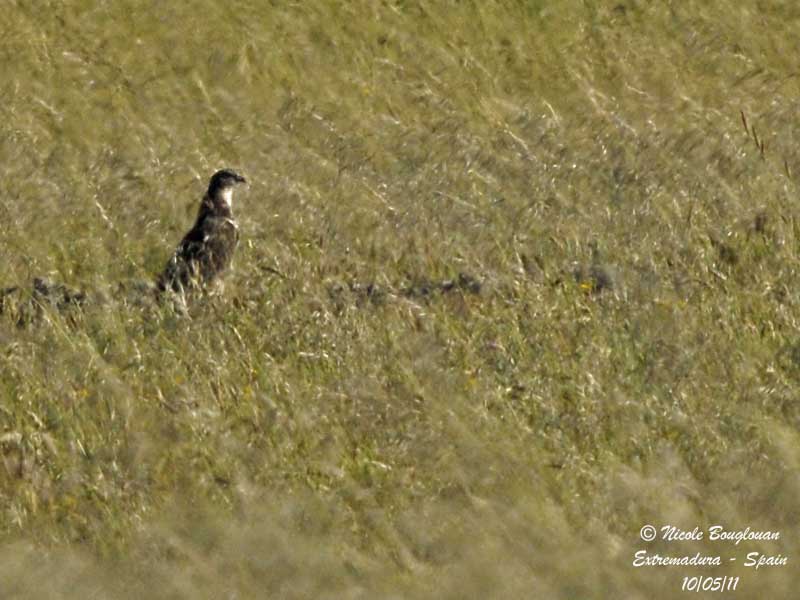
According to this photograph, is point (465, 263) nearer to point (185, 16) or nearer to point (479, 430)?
point (479, 430)

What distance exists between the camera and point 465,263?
28.3ft

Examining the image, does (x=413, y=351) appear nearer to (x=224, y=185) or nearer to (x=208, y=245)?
(x=208, y=245)

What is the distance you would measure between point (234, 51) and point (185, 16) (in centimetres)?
84

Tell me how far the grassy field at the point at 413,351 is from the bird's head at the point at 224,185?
0.21 metres

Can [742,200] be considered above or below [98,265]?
above

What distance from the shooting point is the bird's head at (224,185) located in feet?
33.9

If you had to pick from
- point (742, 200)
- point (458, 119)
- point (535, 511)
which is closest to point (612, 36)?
point (458, 119)

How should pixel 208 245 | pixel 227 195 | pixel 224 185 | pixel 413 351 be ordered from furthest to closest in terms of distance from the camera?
pixel 224 185 → pixel 227 195 → pixel 208 245 → pixel 413 351

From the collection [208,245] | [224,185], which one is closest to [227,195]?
[224,185]

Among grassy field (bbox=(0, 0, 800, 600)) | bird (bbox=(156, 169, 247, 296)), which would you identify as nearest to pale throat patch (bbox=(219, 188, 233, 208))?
bird (bbox=(156, 169, 247, 296))

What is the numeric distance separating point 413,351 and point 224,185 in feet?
13.1

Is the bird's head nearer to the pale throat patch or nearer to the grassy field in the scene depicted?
the pale throat patch

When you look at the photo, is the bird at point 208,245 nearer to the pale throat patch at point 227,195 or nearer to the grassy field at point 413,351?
the pale throat patch at point 227,195

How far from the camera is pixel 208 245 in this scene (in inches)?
364
